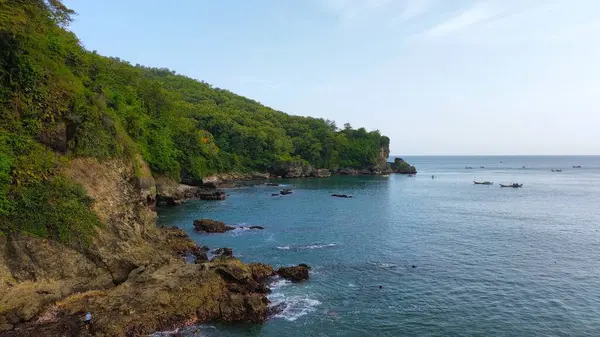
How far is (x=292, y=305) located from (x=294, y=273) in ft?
18.6

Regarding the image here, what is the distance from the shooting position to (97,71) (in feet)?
196

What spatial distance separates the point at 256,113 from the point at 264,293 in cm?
14872

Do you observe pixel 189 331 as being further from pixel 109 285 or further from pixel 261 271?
pixel 261 271

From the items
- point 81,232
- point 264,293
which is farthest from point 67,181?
point 264,293

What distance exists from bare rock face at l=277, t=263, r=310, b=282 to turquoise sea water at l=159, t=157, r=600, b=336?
38.0 inches

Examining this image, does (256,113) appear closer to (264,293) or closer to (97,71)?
(97,71)

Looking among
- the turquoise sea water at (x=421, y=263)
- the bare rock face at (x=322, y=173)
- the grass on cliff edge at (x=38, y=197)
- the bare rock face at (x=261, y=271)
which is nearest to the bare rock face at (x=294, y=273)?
the bare rock face at (x=261, y=271)

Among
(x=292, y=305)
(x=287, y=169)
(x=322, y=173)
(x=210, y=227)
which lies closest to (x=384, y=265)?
(x=292, y=305)

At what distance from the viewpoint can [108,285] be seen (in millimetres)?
27672

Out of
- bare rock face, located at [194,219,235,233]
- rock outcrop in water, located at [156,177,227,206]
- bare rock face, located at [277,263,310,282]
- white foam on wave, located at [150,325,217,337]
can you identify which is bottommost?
→ white foam on wave, located at [150,325,217,337]

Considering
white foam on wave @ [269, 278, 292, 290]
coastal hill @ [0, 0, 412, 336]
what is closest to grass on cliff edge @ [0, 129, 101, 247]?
coastal hill @ [0, 0, 412, 336]

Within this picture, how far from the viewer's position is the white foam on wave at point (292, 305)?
26.7 m

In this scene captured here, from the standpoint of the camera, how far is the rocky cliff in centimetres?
2312

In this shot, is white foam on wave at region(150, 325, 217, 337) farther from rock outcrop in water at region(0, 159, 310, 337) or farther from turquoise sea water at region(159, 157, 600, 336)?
rock outcrop in water at region(0, 159, 310, 337)
